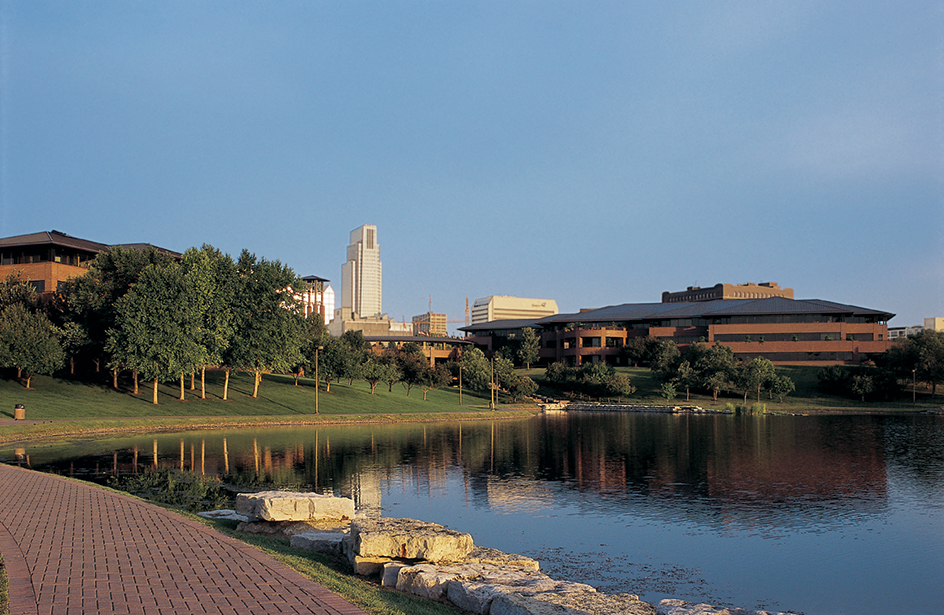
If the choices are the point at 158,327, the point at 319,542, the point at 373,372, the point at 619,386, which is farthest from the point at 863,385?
the point at 319,542

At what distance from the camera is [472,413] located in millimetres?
83812

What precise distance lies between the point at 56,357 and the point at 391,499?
52352 millimetres

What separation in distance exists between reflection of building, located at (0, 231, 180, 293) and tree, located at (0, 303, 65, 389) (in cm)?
2116

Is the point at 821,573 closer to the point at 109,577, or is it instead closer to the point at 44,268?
the point at 109,577

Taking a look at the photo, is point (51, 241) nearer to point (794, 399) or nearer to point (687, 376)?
point (687, 376)

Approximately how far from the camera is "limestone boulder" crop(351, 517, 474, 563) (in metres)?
15.4

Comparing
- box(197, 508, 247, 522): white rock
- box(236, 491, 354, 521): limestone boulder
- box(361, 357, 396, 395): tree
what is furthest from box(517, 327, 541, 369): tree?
box(236, 491, 354, 521): limestone boulder

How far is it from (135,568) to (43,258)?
93.9 meters

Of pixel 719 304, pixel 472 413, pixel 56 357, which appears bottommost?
pixel 472 413

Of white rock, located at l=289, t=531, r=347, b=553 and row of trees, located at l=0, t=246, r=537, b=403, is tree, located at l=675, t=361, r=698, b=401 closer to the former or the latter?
row of trees, located at l=0, t=246, r=537, b=403

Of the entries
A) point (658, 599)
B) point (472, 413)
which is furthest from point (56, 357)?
point (658, 599)

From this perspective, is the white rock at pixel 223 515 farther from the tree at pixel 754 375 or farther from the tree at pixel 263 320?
the tree at pixel 754 375

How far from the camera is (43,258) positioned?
301 feet

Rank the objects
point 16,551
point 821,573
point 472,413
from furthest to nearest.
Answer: point 472,413
point 821,573
point 16,551
